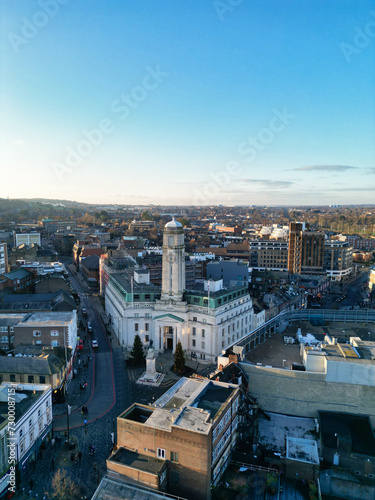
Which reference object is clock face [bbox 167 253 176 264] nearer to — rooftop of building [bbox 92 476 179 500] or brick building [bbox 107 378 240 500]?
brick building [bbox 107 378 240 500]

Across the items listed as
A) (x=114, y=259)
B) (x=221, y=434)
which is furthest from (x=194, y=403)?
(x=114, y=259)

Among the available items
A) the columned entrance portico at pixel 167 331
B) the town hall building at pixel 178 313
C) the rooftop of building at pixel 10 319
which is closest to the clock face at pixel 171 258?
the town hall building at pixel 178 313

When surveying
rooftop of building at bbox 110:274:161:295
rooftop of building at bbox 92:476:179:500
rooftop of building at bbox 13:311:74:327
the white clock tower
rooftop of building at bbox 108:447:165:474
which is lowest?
rooftop of building at bbox 92:476:179:500

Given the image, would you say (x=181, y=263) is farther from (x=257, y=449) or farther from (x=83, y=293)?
(x=83, y=293)

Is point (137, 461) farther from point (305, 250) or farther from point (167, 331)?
point (305, 250)

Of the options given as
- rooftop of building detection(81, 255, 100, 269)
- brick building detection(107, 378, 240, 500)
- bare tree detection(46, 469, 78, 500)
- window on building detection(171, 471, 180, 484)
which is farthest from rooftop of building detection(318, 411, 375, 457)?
rooftop of building detection(81, 255, 100, 269)

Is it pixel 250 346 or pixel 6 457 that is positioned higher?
pixel 250 346
